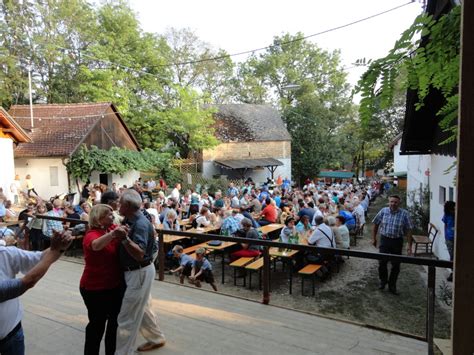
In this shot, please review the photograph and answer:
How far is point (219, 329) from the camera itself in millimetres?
4070

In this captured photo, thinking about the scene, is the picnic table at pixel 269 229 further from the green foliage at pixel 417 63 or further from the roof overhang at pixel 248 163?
the roof overhang at pixel 248 163

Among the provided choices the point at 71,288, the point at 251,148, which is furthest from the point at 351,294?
the point at 251,148

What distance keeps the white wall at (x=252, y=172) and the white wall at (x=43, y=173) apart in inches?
492

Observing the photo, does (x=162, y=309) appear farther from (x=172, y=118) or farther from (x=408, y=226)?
(x=172, y=118)

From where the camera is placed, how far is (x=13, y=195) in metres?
16.2


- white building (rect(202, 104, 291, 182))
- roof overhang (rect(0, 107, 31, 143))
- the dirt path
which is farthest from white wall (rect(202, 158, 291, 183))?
the dirt path

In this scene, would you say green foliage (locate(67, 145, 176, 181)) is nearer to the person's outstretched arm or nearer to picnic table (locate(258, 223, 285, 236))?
picnic table (locate(258, 223, 285, 236))

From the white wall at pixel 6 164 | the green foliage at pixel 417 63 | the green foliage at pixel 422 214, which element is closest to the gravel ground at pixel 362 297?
the green foliage at pixel 417 63

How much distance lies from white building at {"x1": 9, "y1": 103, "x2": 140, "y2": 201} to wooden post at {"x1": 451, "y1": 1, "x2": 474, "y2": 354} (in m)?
20.6

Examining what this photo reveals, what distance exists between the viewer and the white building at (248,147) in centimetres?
3183

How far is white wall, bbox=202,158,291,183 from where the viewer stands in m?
31.5

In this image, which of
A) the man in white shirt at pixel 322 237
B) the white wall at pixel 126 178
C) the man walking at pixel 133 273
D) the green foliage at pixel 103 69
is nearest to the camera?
the man walking at pixel 133 273

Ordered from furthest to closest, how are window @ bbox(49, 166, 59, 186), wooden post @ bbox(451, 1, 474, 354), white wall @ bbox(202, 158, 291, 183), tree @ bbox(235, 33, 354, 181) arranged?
tree @ bbox(235, 33, 354, 181), white wall @ bbox(202, 158, 291, 183), window @ bbox(49, 166, 59, 186), wooden post @ bbox(451, 1, 474, 354)

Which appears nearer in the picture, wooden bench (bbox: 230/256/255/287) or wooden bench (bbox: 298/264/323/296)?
wooden bench (bbox: 298/264/323/296)
